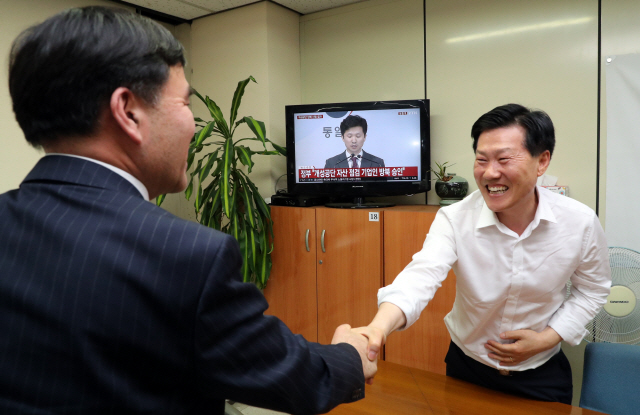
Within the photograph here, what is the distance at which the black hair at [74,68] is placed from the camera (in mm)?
735

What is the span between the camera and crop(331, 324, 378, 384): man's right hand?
1202 millimetres

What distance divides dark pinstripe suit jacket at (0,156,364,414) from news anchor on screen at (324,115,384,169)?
9.04 feet

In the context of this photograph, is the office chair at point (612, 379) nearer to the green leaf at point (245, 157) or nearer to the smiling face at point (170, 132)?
the smiling face at point (170, 132)

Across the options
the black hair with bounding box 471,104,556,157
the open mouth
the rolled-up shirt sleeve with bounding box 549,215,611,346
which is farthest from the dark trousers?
the black hair with bounding box 471,104,556,157

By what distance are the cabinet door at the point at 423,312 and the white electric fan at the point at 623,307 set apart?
2.73 ft

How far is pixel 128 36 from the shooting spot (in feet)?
2.54

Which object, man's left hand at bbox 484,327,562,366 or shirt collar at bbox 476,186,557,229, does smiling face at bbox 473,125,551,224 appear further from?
Answer: man's left hand at bbox 484,327,562,366

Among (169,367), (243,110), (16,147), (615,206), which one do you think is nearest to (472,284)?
(169,367)

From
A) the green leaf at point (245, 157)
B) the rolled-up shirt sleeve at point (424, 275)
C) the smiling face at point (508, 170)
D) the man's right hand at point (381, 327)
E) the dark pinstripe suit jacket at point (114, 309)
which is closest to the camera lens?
the dark pinstripe suit jacket at point (114, 309)

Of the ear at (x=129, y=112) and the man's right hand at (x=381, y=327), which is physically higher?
the ear at (x=129, y=112)

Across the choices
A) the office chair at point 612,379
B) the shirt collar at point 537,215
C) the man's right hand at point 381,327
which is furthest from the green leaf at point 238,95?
the office chair at point 612,379

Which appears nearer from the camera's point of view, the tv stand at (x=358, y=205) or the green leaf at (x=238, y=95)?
the tv stand at (x=358, y=205)

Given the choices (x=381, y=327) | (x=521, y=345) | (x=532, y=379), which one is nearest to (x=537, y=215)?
(x=521, y=345)

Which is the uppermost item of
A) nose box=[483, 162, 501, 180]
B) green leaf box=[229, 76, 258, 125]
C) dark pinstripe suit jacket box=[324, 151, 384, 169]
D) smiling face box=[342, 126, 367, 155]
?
green leaf box=[229, 76, 258, 125]
